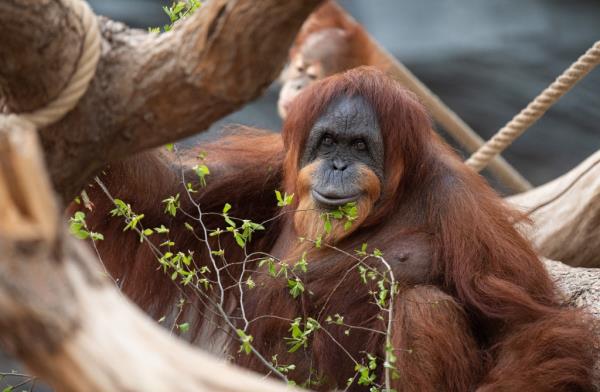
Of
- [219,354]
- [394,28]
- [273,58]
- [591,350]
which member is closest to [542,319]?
[591,350]

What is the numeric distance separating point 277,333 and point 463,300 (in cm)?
84

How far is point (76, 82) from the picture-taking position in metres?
2.42

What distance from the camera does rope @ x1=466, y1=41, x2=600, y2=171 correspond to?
4.98 m

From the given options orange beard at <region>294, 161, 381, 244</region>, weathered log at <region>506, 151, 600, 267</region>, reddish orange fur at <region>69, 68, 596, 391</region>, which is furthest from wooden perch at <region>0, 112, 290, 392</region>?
weathered log at <region>506, 151, 600, 267</region>

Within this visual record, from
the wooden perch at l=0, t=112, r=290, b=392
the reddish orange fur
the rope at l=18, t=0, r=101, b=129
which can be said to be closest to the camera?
the wooden perch at l=0, t=112, r=290, b=392

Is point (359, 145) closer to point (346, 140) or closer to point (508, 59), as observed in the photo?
point (346, 140)

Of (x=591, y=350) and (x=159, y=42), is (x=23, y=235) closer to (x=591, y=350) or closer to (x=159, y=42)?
(x=159, y=42)

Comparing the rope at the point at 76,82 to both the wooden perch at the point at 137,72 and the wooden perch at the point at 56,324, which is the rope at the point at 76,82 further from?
the wooden perch at the point at 56,324

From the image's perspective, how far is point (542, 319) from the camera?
391 centimetres

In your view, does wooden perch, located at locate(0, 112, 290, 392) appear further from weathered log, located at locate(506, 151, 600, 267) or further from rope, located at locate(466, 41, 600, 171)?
rope, located at locate(466, 41, 600, 171)

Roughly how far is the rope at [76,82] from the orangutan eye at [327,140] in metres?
1.85

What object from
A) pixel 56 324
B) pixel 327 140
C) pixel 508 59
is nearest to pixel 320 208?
pixel 327 140

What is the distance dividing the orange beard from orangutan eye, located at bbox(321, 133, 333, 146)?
0.36 ft

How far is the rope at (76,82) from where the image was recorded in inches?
95.0
